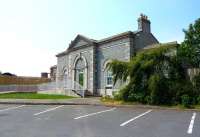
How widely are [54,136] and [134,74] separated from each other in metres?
13.6

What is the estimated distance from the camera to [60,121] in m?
12.9

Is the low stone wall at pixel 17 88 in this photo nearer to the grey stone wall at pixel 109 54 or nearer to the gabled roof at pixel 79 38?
the gabled roof at pixel 79 38

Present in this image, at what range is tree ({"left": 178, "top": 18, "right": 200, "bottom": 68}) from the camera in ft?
66.8

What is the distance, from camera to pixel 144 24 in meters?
30.2

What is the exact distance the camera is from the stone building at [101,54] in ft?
92.1

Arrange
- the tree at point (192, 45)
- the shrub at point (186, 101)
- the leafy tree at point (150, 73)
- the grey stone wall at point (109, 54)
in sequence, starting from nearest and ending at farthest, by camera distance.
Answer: the shrub at point (186, 101) < the tree at point (192, 45) < the leafy tree at point (150, 73) < the grey stone wall at point (109, 54)

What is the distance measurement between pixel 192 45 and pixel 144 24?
10.2 meters

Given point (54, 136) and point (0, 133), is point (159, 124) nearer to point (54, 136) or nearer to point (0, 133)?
point (54, 136)

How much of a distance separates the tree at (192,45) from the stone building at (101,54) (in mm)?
7071

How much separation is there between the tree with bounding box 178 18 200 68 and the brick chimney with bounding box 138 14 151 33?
9.07m

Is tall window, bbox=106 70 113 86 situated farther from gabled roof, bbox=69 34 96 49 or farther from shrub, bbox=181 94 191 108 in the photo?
shrub, bbox=181 94 191 108

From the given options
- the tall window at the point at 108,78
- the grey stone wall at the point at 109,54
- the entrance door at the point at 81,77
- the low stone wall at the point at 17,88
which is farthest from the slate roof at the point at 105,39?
the low stone wall at the point at 17,88

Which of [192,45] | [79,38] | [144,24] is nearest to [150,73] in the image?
[192,45]

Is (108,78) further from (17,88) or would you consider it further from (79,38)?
(17,88)
